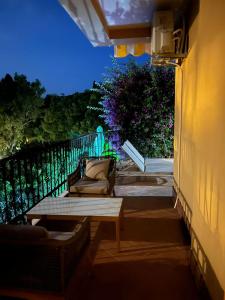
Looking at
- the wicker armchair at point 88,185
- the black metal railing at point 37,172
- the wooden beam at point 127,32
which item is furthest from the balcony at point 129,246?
the wooden beam at point 127,32

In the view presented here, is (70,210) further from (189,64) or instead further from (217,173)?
(189,64)

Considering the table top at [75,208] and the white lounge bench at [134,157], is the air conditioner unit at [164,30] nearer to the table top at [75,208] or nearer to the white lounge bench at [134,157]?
the table top at [75,208]

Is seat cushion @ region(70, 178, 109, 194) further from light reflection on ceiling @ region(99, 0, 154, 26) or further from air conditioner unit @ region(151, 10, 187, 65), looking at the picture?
light reflection on ceiling @ region(99, 0, 154, 26)

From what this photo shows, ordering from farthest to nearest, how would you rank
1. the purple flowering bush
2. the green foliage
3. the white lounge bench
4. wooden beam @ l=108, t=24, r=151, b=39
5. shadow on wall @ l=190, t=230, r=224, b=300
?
the green foliage
the purple flowering bush
the white lounge bench
wooden beam @ l=108, t=24, r=151, b=39
shadow on wall @ l=190, t=230, r=224, b=300

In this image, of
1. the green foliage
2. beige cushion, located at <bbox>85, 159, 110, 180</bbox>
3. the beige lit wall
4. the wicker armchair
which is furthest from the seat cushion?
the green foliage

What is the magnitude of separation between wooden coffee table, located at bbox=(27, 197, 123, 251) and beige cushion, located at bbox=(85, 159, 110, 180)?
3.14 ft

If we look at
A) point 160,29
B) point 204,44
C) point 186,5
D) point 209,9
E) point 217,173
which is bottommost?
point 217,173

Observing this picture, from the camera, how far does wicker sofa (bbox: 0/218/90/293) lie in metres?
1.75

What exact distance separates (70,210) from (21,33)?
50667mm

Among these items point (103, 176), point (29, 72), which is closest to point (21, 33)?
point (29, 72)

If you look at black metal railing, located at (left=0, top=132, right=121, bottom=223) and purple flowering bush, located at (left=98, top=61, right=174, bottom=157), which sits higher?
purple flowering bush, located at (left=98, top=61, right=174, bottom=157)

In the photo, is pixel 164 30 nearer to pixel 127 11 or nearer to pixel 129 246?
pixel 127 11

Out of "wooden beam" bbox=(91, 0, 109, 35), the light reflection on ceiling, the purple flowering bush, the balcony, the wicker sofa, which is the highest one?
the light reflection on ceiling

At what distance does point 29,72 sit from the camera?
179ft
